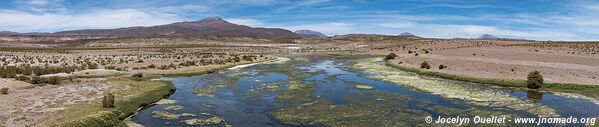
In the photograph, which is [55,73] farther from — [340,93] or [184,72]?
[340,93]

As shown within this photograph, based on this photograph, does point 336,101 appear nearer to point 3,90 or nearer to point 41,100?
point 41,100

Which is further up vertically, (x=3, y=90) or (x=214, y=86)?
(x=3, y=90)

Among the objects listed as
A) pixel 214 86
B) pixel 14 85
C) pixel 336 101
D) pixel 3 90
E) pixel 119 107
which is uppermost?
pixel 3 90

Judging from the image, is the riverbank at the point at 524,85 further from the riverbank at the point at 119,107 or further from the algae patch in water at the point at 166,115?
the algae patch in water at the point at 166,115

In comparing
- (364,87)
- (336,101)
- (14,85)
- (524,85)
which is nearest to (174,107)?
(336,101)

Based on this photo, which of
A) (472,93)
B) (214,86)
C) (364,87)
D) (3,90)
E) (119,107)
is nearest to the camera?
(119,107)

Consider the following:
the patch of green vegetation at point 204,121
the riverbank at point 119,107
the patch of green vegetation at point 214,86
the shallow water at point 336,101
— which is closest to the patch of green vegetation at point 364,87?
the shallow water at point 336,101

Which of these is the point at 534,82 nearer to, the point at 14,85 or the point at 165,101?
the point at 165,101

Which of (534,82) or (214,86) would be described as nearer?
(534,82)

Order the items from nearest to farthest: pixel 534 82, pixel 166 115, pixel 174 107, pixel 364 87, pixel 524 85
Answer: pixel 166 115 < pixel 174 107 < pixel 534 82 < pixel 524 85 < pixel 364 87
